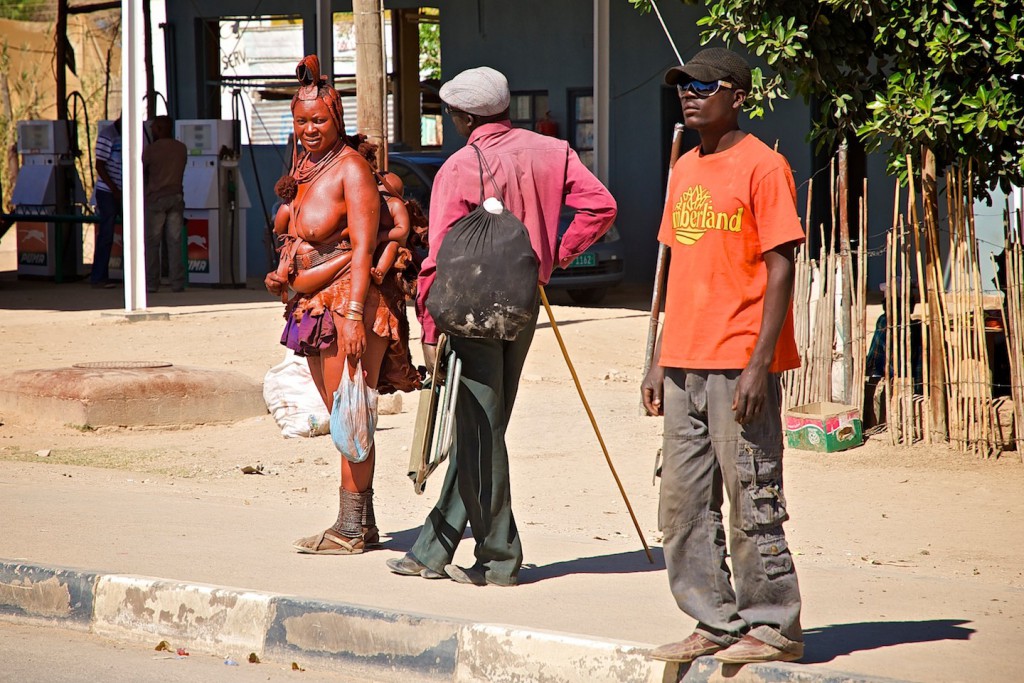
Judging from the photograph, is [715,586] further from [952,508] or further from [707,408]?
[952,508]

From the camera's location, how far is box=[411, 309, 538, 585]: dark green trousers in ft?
15.8

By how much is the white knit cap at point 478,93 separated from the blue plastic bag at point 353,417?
118 centimetres

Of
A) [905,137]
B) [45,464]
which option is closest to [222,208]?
[45,464]

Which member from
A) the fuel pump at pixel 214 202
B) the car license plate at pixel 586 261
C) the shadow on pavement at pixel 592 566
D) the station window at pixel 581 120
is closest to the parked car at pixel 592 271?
the car license plate at pixel 586 261

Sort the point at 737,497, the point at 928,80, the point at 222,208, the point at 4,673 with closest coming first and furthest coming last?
the point at 737,497 < the point at 4,673 < the point at 928,80 < the point at 222,208

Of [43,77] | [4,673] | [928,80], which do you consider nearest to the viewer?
[4,673]

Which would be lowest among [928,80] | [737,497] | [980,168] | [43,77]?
[737,497]

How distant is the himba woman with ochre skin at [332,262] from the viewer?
206 inches

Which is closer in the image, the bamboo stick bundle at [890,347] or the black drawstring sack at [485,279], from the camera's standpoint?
the black drawstring sack at [485,279]

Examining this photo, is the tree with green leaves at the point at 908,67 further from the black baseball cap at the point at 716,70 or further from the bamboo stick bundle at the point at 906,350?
the black baseball cap at the point at 716,70

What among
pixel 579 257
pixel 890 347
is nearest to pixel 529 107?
pixel 579 257

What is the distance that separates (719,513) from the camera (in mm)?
3908

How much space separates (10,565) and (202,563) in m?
0.75

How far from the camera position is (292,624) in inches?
181
